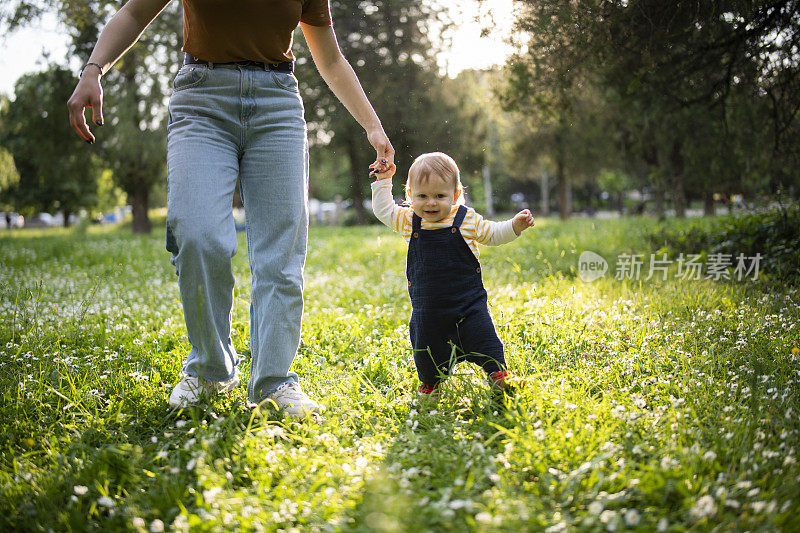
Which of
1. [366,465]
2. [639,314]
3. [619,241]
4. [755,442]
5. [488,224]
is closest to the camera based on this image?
[755,442]

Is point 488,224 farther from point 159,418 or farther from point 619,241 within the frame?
point 619,241

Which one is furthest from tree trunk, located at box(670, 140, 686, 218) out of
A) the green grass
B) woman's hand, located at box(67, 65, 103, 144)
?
woman's hand, located at box(67, 65, 103, 144)

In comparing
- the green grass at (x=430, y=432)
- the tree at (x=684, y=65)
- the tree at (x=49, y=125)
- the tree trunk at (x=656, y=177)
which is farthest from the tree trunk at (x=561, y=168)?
the green grass at (x=430, y=432)

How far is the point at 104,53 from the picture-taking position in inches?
108

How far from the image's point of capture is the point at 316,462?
234cm

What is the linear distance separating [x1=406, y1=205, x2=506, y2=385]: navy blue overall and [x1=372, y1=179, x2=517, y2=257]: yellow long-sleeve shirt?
0.10 feet

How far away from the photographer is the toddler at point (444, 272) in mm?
3094

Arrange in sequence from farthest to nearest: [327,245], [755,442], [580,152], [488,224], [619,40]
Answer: [580,152] < [327,245] < [619,40] < [488,224] < [755,442]

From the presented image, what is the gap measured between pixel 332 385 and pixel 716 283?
14.7 ft

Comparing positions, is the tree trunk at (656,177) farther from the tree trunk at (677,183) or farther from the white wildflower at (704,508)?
the white wildflower at (704,508)

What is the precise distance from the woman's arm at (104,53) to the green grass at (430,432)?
54.3 inches

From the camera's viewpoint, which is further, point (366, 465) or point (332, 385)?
point (332, 385)

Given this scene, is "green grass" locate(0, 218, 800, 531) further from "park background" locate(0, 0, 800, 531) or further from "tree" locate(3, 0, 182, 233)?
"tree" locate(3, 0, 182, 233)

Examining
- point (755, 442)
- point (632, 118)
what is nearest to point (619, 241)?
point (632, 118)
